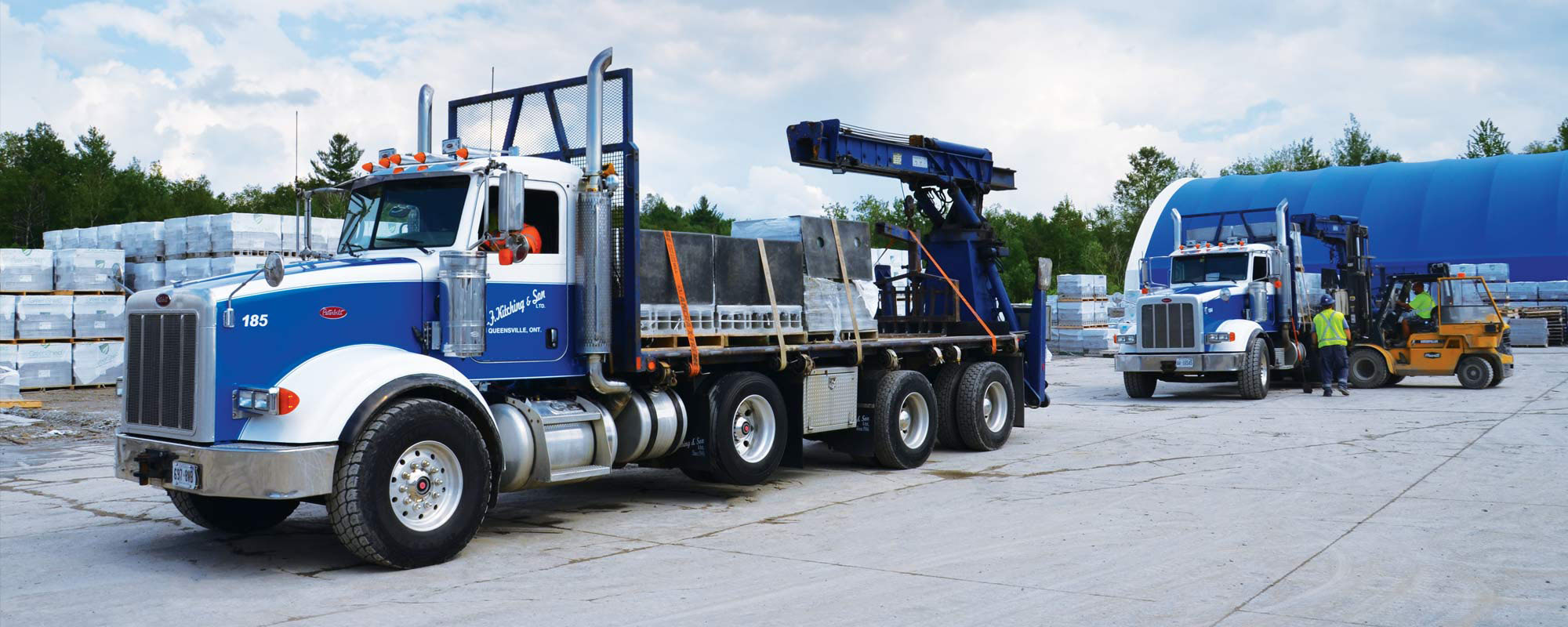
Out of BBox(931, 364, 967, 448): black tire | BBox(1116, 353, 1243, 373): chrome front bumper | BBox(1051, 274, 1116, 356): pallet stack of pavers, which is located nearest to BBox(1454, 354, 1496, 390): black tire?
BBox(1116, 353, 1243, 373): chrome front bumper

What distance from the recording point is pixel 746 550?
8078 mm

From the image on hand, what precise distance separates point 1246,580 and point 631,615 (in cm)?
355

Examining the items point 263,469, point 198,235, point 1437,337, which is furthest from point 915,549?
point 1437,337

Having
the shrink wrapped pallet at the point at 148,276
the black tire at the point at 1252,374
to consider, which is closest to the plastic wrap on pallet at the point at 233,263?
the shrink wrapped pallet at the point at 148,276

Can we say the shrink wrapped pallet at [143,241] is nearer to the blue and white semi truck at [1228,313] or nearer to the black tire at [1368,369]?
the blue and white semi truck at [1228,313]

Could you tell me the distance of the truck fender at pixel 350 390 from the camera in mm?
7078

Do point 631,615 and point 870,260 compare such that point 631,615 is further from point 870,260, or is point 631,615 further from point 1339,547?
point 870,260

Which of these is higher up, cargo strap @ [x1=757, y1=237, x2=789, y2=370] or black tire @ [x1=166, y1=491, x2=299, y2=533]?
cargo strap @ [x1=757, y1=237, x2=789, y2=370]

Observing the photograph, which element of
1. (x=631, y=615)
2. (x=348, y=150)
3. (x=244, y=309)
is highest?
(x=348, y=150)

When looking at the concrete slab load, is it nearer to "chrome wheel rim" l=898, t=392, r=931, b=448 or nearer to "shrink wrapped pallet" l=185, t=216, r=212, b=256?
"chrome wheel rim" l=898, t=392, r=931, b=448

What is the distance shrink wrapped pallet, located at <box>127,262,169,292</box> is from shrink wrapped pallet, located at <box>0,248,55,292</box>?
68.2 inches

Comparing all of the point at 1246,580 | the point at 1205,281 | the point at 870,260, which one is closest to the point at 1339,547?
the point at 1246,580

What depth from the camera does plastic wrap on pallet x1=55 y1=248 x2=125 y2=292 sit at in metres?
20.8

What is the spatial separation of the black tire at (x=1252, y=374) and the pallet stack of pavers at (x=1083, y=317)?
1517 centimetres
